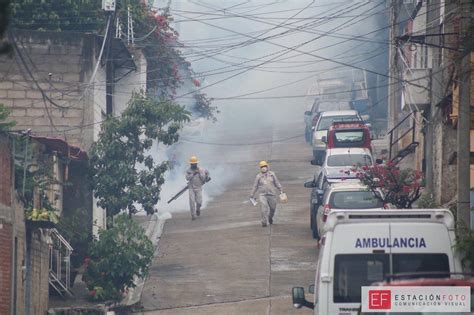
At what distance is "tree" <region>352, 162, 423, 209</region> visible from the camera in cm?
2758

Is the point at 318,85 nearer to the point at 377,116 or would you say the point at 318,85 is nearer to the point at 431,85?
the point at 377,116

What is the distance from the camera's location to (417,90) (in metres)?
33.7

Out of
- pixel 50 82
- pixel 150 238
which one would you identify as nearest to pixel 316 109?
pixel 150 238

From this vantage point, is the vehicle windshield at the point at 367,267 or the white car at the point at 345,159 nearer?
the vehicle windshield at the point at 367,267

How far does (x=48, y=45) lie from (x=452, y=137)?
10058 mm

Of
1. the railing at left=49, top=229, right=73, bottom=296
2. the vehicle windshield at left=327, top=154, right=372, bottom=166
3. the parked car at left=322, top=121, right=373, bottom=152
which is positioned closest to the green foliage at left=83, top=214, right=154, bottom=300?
the railing at left=49, top=229, right=73, bottom=296

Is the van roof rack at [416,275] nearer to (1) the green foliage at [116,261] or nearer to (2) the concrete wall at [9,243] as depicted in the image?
(2) the concrete wall at [9,243]

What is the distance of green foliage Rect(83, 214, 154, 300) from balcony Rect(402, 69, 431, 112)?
9276 millimetres

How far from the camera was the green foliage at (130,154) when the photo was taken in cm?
2986

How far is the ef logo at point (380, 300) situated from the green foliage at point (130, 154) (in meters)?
17.6

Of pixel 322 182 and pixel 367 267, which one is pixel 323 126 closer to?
pixel 322 182

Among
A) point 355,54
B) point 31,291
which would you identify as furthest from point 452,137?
point 355,54

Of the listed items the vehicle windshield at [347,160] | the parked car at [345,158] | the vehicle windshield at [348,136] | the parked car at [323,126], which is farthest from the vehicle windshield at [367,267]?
the parked car at [323,126]

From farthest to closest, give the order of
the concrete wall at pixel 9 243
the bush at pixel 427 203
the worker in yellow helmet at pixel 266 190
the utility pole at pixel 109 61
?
the utility pole at pixel 109 61, the worker in yellow helmet at pixel 266 190, the bush at pixel 427 203, the concrete wall at pixel 9 243
